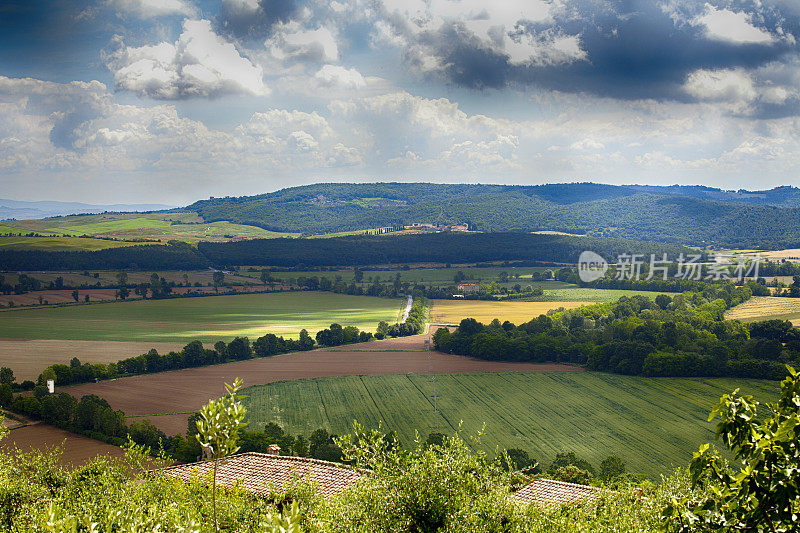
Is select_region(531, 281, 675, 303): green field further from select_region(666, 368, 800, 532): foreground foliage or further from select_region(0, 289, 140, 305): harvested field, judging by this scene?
select_region(666, 368, 800, 532): foreground foliage

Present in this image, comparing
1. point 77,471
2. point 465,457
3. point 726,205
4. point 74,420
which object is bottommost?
point 74,420

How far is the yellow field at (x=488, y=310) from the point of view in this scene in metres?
69.0

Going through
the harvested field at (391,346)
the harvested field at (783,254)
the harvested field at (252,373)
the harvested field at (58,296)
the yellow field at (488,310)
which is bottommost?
the harvested field at (252,373)

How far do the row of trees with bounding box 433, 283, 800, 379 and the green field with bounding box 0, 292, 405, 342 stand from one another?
606 inches

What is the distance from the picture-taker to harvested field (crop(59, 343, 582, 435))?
40594 millimetres

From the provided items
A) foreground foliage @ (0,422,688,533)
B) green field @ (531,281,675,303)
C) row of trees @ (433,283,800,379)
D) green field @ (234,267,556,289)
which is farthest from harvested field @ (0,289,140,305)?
foreground foliage @ (0,422,688,533)

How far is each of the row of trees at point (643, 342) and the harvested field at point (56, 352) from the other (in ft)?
89.0

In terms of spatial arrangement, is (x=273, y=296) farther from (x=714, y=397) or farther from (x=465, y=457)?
(x=465, y=457)

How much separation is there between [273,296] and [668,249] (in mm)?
80394

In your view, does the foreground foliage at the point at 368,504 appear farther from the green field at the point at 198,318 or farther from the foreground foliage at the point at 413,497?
the green field at the point at 198,318

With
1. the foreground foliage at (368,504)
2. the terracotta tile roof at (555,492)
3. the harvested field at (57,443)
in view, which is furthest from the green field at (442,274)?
the foreground foliage at (368,504)

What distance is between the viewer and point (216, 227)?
168500mm

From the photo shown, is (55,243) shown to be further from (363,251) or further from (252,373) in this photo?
(252,373)

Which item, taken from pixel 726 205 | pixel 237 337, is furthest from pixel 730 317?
pixel 726 205
